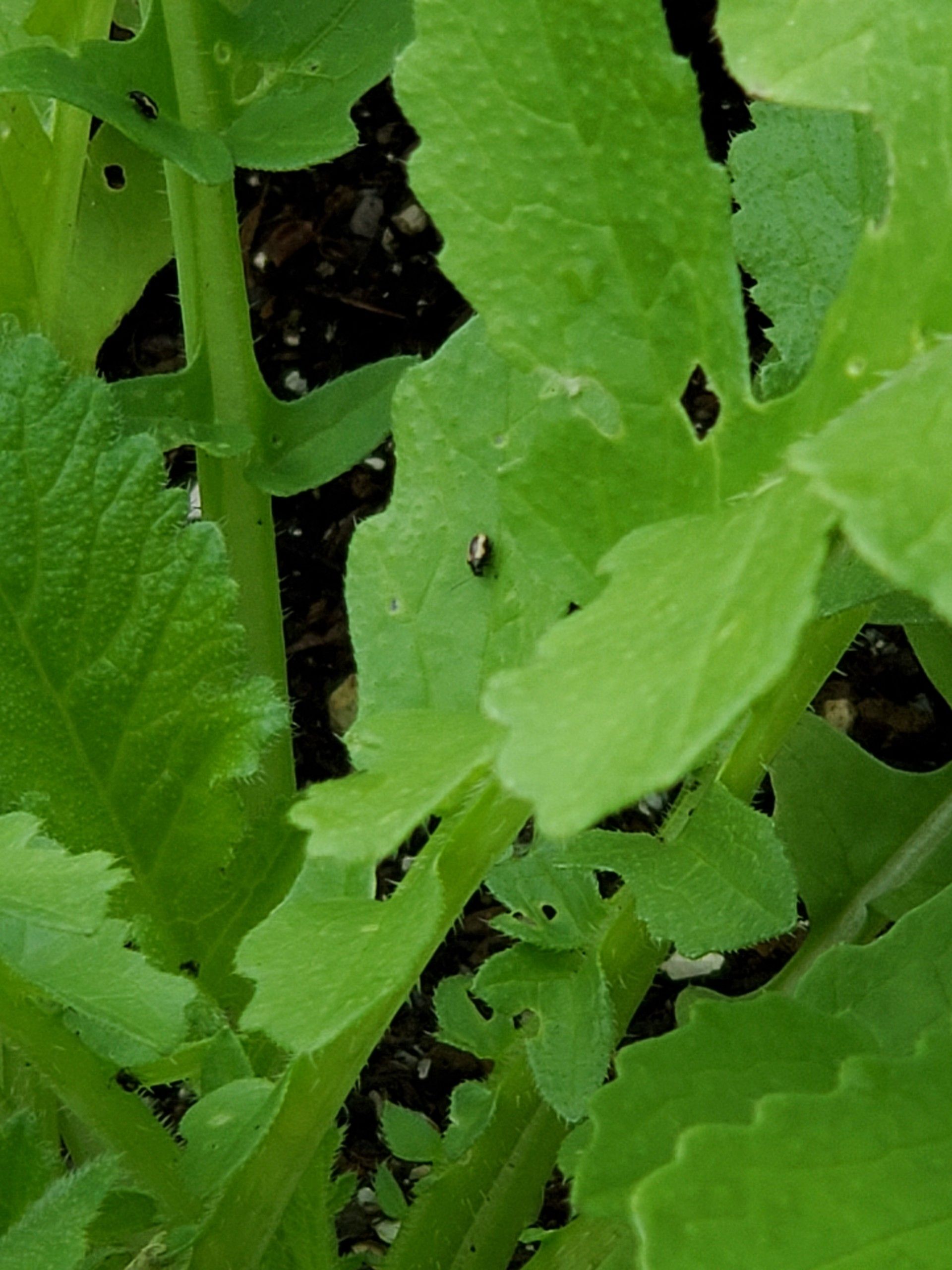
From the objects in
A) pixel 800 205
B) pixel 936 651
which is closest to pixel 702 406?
pixel 936 651

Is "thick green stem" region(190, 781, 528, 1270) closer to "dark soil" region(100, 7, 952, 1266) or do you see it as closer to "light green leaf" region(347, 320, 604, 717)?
"light green leaf" region(347, 320, 604, 717)

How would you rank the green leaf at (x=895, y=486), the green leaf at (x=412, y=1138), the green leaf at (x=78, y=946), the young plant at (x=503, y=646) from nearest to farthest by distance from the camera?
the green leaf at (x=895, y=486) → the young plant at (x=503, y=646) → the green leaf at (x=78, y=946) → the green leaf at (x=412, y=1138)

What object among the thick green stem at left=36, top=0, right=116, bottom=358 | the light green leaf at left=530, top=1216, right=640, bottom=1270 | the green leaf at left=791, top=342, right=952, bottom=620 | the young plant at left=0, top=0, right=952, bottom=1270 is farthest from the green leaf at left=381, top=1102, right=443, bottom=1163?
the green leaf at left=791, top=342, right=952, bottom=620

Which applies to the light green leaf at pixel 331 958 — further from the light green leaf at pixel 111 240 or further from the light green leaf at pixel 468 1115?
the light green leaf at pixel 111 240

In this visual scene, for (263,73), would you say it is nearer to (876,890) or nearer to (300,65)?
(300,65)

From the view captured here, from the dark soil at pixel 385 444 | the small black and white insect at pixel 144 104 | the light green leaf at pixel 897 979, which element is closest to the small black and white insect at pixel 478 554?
the light green leaf at pixel 897 979

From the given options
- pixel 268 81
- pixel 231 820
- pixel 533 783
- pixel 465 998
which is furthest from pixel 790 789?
pixel 533 783

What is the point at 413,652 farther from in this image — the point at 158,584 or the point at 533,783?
the point at 533,783
